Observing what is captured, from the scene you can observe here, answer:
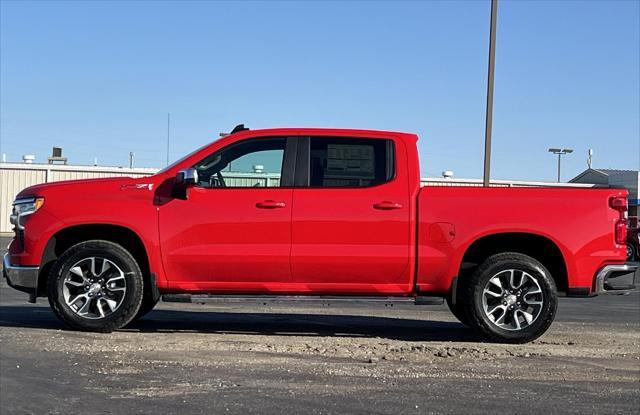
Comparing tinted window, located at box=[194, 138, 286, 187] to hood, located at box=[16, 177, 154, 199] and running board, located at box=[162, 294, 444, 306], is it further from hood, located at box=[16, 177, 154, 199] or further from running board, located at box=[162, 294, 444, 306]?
running board, located at box=[162, 294, 444, 306]

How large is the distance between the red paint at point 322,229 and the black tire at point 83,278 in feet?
0.72

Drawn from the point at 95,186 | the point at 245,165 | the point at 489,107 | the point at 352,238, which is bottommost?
the point at 352,238

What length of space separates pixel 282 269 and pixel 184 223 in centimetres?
103

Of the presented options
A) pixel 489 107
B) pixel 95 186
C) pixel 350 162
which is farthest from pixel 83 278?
pixel 489 107

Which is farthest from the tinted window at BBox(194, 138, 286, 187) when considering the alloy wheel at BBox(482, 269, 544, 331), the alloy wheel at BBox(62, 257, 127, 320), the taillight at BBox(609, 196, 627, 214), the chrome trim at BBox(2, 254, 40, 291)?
the taillight at BBox(609, 196, 627, 214)

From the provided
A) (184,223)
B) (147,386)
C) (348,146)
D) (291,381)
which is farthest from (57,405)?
(348,146)

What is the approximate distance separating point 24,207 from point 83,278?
3.10 ft

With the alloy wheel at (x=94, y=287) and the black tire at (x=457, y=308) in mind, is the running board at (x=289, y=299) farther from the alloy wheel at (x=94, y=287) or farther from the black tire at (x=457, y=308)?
the alloy wheel at (x=94, y=287)

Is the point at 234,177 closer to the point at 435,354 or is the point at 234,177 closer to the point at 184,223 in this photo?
the point at 184,223

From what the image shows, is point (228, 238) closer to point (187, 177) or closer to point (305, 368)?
point (187, 177)

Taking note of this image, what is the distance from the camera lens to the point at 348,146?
25.9 feet

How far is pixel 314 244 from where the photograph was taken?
24.6 feet

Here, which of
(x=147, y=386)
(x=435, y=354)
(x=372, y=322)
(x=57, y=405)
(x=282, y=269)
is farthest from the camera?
(x=372, y=322)

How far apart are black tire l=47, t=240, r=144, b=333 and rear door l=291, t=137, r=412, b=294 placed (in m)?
1.52
